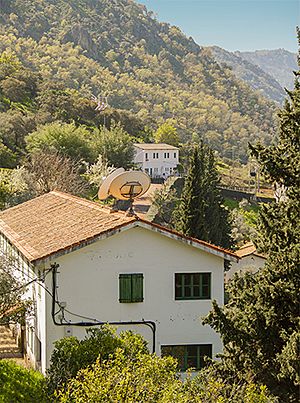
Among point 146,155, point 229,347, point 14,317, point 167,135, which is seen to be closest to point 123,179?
point 14,317

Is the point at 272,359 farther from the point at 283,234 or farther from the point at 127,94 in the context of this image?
the point at 127,94

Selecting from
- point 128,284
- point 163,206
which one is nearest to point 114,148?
point 163,206

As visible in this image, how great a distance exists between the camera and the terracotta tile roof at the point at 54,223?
22.7 metres

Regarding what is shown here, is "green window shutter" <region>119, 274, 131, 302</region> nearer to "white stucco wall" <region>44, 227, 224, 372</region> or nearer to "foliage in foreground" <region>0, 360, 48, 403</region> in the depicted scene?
"white stucco wall" <region>44, 227, 224, 372</region>

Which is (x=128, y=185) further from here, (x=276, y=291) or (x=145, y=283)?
(x=276, y=291)

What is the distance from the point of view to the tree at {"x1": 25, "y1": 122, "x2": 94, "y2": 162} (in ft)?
227

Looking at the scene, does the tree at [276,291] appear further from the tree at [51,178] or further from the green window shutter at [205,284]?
the tree at [51,178]

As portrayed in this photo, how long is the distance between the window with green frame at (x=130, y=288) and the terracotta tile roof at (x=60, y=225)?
1630 mm

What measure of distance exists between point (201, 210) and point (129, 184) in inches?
860

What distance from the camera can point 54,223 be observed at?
26531mm

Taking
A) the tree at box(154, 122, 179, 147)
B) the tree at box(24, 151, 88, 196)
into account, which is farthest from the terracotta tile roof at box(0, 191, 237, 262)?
the tree at box(154, 122, 179, 147)

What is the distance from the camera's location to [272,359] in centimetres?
1501

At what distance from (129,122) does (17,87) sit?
18.5 metres

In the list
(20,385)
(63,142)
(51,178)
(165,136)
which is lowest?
(20,385)
